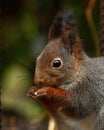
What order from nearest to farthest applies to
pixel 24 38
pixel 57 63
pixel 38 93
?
pixel 38 93, pixel 57 63, pixel 24 38

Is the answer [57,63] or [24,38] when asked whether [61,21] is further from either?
[24,38]

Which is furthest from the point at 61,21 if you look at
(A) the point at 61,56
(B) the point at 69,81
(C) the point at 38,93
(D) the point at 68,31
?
(C) the point at 38,93

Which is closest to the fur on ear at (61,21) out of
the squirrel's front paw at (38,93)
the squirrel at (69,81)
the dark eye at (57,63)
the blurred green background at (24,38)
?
the squirrel at (69,81)

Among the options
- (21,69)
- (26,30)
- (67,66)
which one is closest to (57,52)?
(67,66)

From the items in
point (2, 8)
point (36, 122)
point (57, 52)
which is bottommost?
point (36, 122)

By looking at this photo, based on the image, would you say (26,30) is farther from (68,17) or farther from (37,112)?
(68,17)

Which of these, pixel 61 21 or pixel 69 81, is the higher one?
pixel 61 21

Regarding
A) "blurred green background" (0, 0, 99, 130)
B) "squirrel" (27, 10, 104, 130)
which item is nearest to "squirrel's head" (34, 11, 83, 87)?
"squirrel" (27, 10, 104, 130)
